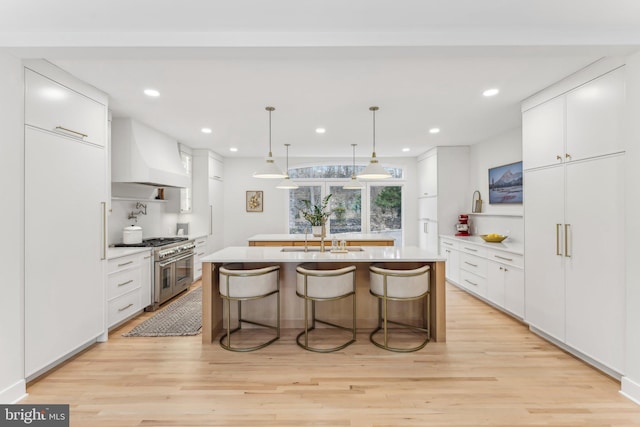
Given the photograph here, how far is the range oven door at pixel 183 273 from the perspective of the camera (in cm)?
466

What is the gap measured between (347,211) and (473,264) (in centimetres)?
→ 322

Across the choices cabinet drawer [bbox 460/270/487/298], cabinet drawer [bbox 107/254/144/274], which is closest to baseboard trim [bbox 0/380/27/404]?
cabinet drawer [bbox 107/254/144/274]

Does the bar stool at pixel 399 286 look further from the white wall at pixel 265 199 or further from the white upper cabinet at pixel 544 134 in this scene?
the white wall at pixel 265 199

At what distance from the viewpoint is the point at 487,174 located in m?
5.38

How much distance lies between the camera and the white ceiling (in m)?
1.89

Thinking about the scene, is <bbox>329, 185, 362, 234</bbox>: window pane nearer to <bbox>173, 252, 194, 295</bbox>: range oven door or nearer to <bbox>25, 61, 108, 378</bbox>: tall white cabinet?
<bbox>173, 252, 194, 295</bbox>: range oven door

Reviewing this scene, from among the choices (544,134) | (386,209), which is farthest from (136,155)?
(386,209)

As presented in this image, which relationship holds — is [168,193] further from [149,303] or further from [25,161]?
[25,161]

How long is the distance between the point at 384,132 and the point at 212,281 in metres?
3.36

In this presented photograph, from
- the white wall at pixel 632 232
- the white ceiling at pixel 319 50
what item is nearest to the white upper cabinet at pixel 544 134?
the white ceiling at pixel 319 50

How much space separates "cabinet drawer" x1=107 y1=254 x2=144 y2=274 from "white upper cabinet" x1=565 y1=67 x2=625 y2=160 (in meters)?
4.59

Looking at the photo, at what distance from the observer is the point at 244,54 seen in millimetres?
2189

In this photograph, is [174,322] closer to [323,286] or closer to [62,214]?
[62,214]

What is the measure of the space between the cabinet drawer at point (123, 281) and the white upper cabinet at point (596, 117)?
4.65 meters
